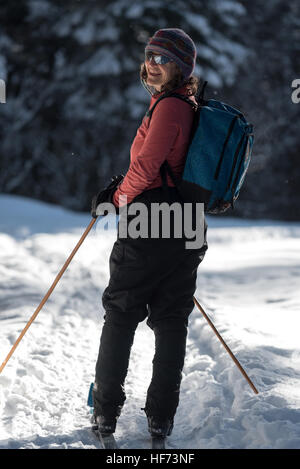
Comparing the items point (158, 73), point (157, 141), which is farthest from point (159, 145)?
point (158, 73)

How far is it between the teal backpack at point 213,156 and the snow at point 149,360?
0.54m

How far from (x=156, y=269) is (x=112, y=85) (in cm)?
1366

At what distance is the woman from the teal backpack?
0.16ft

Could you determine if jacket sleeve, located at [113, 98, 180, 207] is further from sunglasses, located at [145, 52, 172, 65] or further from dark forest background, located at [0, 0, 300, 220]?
dark forest background, located at [0, 0, 300, 220]

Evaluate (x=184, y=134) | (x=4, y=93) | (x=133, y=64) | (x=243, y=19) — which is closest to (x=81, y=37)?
(x=133, y=64)

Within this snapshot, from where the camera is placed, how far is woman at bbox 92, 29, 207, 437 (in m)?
2.38

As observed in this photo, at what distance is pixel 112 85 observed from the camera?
15.3 meters

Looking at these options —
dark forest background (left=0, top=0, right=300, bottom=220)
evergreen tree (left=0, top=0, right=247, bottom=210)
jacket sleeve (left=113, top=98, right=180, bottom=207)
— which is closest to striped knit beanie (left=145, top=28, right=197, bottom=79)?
jacket sleeve (left=113, top=98, right=180, bottom=207)

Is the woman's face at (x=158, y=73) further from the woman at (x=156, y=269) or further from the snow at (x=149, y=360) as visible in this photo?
the snow at (x=149, y=360)

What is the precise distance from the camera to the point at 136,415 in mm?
2951

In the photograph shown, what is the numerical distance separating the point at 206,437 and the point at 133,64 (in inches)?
529

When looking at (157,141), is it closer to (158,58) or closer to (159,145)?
(159,145)

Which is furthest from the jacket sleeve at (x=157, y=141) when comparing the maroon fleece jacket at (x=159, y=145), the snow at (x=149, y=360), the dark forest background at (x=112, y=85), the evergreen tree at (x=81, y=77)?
the evergreen tree at (x=81, y=77)

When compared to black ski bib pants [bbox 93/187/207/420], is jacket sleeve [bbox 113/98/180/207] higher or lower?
higher
